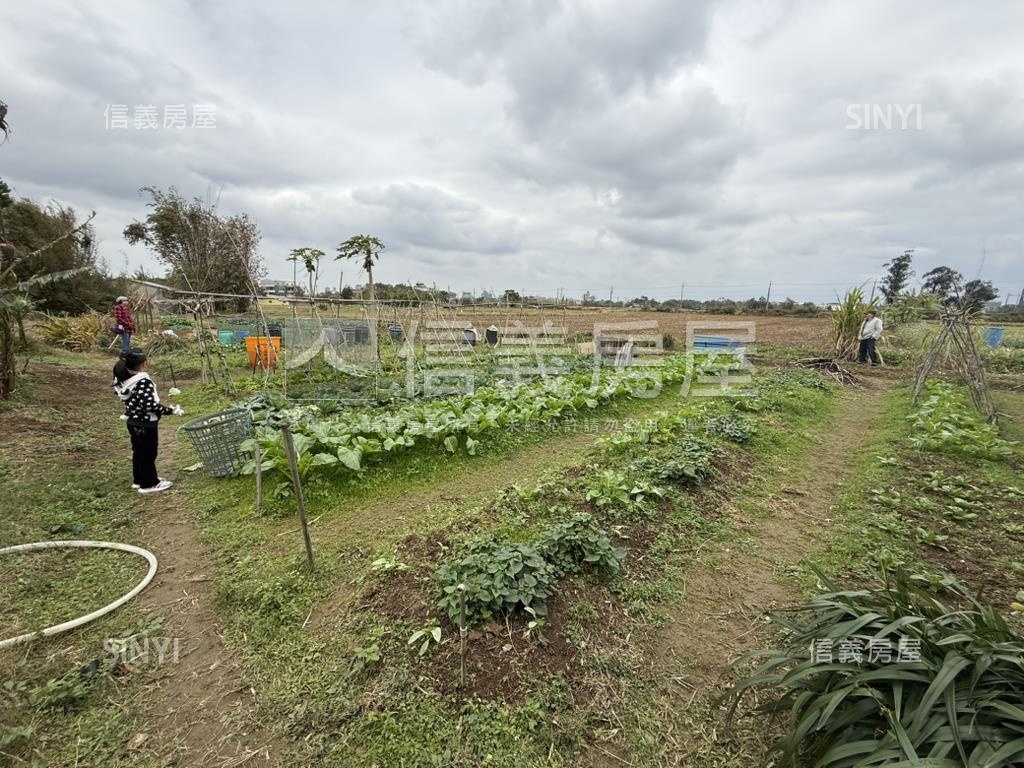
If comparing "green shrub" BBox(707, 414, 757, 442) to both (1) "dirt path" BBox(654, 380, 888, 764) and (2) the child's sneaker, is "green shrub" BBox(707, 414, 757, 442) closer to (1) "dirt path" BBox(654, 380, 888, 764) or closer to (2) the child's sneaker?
(1) "dirt path" BBox(654, 380, 888, 764)

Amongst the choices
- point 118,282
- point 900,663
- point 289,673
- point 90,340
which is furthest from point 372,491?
point 118,282

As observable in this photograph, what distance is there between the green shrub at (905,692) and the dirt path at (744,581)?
0.50m

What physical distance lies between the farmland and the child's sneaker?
15 centimetres

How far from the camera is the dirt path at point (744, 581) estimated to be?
2.54 metres

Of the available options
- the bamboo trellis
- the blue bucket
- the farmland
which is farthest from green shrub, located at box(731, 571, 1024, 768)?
the blue bucket

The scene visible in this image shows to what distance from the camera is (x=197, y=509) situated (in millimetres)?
4285

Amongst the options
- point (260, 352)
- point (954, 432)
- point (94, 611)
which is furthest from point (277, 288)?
point (954, 432)

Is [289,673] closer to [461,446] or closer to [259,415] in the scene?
[461,446]

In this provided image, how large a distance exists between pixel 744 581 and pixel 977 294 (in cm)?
715

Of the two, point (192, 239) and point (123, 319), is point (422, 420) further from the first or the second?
point (192, 239)

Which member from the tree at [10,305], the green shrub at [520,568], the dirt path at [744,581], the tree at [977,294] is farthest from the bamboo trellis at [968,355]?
the tree at [10,305]

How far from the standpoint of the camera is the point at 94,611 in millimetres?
2865

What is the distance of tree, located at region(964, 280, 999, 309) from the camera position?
6.65 meters

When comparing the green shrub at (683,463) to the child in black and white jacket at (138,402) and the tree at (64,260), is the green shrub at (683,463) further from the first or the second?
the tree at (64,260)
